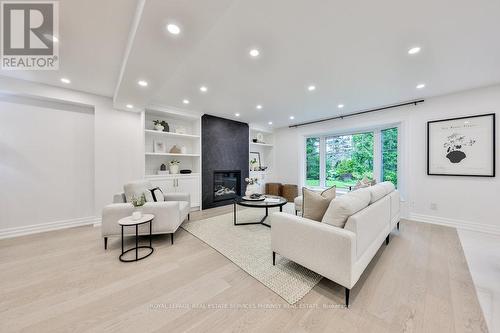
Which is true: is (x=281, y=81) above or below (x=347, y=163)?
above

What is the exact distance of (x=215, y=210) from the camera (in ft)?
15.2

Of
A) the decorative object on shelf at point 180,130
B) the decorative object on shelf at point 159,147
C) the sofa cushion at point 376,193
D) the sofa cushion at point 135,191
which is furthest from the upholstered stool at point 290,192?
the sofa cushion at point 135,191

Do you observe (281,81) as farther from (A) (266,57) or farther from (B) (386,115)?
(B) (386,115)

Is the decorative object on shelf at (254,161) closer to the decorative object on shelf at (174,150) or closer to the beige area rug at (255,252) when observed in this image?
the beige area rug at (255,252)

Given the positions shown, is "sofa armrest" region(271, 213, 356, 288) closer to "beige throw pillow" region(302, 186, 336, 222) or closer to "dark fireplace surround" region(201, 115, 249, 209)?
"beige throw pillow" region(302, 186, 336, 222)

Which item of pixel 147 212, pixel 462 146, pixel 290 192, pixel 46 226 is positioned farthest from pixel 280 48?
pixel 46 226

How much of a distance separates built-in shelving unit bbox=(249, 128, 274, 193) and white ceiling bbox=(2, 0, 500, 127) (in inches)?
113

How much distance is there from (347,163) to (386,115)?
153cm

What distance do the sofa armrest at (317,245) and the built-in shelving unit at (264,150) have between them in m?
4.06

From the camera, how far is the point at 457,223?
3330mm

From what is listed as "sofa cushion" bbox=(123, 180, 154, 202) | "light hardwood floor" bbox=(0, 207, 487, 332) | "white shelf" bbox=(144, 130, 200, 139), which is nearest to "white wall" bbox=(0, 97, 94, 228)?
"light hardwood floor" bbox=(0, 207, 487, 332)

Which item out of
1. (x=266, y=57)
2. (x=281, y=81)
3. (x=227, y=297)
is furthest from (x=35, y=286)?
(x=281, y=81)

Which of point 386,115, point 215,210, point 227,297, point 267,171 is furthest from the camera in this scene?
point 267,171

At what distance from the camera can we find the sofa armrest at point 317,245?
60.6 inches
